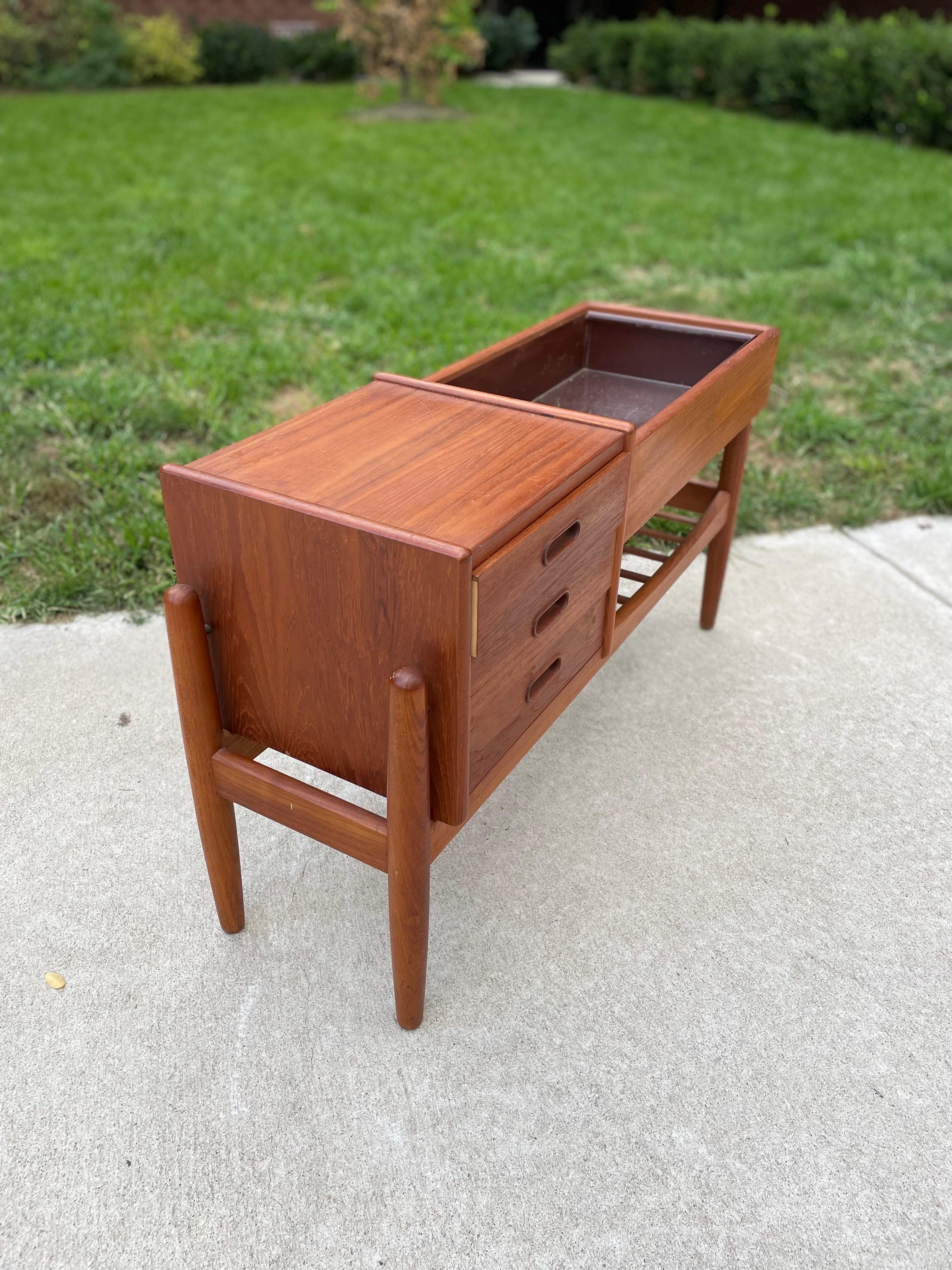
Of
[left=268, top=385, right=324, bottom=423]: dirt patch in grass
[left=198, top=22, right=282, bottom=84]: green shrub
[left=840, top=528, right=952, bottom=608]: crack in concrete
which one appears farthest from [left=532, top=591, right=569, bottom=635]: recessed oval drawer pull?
[left=198, top=22, right=282, bottom=84]: green shrub

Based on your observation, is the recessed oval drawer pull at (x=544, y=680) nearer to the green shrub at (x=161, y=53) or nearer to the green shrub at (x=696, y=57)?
the green shrub at (x=696, y=57)

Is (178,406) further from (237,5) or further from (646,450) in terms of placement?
(237,5)

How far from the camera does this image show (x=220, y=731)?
1464 mm

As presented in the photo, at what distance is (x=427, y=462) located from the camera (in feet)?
4.47

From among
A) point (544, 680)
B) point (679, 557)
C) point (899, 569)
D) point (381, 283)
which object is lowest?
point (899, 569)

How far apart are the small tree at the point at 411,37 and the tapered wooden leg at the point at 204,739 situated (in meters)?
9.06

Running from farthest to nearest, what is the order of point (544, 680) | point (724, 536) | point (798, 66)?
point (798, 66), point (724, 536), point (544, 680)

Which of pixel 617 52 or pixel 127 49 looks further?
pixel 617 52

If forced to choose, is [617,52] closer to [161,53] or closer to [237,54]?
[237,54]

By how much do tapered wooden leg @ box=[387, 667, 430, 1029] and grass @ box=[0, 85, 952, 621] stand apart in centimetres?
147

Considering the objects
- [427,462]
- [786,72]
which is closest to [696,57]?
[786,72]

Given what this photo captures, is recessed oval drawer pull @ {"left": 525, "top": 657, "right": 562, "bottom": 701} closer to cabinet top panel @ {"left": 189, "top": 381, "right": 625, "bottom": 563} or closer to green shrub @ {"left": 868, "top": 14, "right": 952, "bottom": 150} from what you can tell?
cabinet top panel @ {"left": 189, "top": 381, "right": 625, "bottom": 563}

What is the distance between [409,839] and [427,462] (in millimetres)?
529

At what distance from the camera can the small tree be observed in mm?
8648
